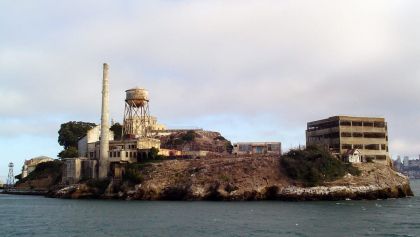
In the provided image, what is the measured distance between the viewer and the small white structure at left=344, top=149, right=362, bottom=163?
10888 centimetres

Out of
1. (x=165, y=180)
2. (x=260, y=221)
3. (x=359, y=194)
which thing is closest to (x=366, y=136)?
(x=359, y=194)

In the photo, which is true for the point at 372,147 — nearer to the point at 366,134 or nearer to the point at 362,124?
the point at 366,134

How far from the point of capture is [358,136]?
119m

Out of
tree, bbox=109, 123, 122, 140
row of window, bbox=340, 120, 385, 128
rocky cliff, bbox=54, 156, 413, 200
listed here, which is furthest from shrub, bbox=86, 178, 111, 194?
row of window, bbox=340, 120, 385, 128

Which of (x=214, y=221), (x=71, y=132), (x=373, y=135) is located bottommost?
(x=214, y=221)

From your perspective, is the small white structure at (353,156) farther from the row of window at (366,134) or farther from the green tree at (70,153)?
the green tree at (70,153)

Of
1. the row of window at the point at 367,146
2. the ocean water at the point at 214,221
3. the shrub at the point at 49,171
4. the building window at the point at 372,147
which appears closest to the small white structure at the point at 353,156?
the row of window at the point at 367,146

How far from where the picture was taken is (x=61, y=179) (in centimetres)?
12638

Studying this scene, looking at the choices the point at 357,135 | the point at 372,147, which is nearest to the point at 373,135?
the point at 372,147

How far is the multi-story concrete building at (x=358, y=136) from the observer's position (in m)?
117

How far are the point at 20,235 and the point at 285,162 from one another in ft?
204

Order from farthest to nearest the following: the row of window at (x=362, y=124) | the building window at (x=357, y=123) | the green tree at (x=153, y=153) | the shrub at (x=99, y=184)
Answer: the building window at (x=357, y=123) → the row of window at (x=362, y=124) → the green tree at (x=153, y=153) → the shrub at (x=99, y=184)

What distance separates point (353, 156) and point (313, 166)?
15.4 metres

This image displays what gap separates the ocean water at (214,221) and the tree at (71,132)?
73490 millimetres
